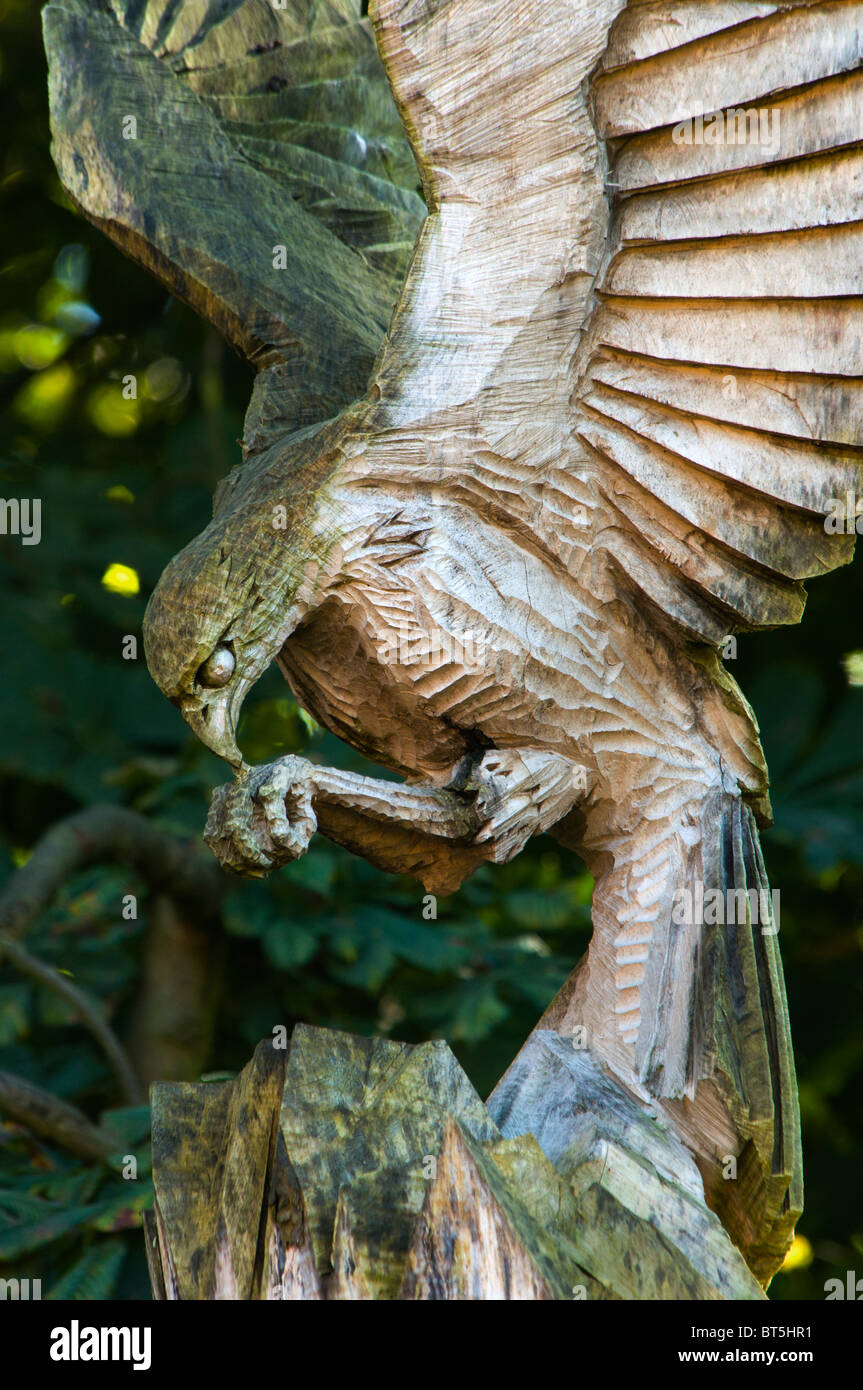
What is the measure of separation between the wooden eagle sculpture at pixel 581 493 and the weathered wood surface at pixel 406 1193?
21 cm

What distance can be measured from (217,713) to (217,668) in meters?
0.06

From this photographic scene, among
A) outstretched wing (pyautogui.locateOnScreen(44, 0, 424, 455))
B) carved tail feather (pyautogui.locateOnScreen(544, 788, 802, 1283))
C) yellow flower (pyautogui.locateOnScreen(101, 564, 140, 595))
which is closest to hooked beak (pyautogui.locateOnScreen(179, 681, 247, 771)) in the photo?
outstretched wing (pyautogui.locateOnScreen(44, 0, 424, 455))

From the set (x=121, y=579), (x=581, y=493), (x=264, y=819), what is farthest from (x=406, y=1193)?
(x=121, y=579)

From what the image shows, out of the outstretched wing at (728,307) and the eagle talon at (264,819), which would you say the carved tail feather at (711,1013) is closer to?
the outstretched wing at (728,307)

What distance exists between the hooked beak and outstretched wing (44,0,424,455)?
473 millimetres

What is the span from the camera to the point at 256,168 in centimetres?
241

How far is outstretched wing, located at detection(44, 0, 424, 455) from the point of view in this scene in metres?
2.18

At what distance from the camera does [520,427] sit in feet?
6.21

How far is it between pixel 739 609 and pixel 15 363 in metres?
2.54

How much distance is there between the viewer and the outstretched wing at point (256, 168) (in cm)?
218

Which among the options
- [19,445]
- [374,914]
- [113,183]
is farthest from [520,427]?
[19,445]

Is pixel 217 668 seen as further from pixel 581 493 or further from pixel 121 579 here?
pixel 121 579

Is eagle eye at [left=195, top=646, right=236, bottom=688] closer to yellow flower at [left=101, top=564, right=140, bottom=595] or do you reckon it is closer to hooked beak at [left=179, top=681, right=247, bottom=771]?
hooked beak at [left=179, top=681, right=247, bottom=771]

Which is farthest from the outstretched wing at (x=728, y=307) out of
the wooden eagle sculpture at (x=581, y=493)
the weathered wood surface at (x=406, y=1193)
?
the weathered wood surface at (x=406, y=1193)
